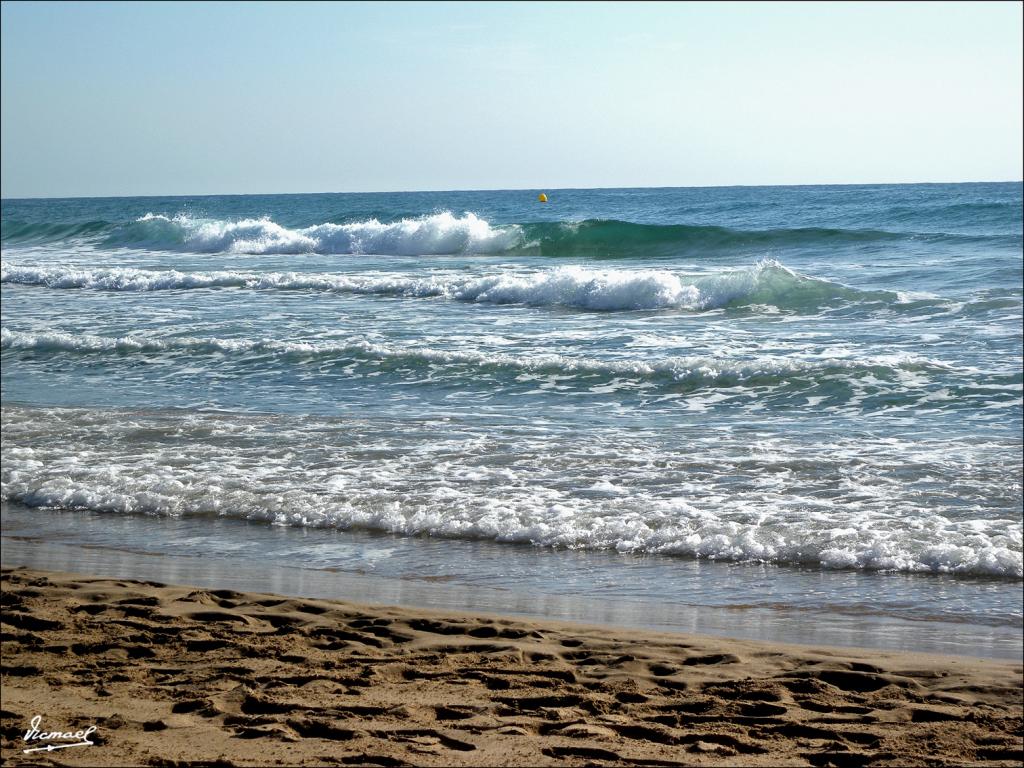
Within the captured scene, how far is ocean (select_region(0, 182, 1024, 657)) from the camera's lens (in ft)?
17.9

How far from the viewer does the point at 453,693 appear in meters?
3.81

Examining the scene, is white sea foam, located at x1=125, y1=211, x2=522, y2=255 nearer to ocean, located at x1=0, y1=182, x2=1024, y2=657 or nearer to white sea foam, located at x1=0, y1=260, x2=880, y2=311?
white sea foam, located at x1=0, y1=260, x2=880, y2=311

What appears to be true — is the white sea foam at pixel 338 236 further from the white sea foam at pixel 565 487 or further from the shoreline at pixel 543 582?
the shoreline at pixel 543 582

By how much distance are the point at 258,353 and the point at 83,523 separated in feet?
22.5

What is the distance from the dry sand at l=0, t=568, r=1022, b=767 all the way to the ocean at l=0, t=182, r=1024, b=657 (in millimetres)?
492

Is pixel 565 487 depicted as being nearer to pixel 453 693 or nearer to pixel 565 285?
pixel 453 693

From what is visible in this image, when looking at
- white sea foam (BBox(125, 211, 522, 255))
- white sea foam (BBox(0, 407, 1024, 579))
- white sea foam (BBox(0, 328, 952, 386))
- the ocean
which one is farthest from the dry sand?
white sea foam (BBox(125, 211, 522, 255))

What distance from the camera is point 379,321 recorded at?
1648 cm

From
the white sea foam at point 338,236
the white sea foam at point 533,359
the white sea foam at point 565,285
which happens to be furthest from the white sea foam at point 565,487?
the white sea foam at point 338,236

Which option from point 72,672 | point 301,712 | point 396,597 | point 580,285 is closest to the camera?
point 301,712

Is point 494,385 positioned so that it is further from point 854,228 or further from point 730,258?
point 854,228

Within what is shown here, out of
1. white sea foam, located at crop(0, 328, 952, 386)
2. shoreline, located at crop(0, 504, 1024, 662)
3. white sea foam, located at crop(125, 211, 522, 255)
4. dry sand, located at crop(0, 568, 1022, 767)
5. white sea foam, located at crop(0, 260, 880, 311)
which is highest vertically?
white sea foam, located at crop(125, 211, 522, 255)

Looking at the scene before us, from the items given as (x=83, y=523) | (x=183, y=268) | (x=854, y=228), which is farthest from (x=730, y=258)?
(x=83, y=523)

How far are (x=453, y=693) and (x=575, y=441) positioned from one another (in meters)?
4.85
